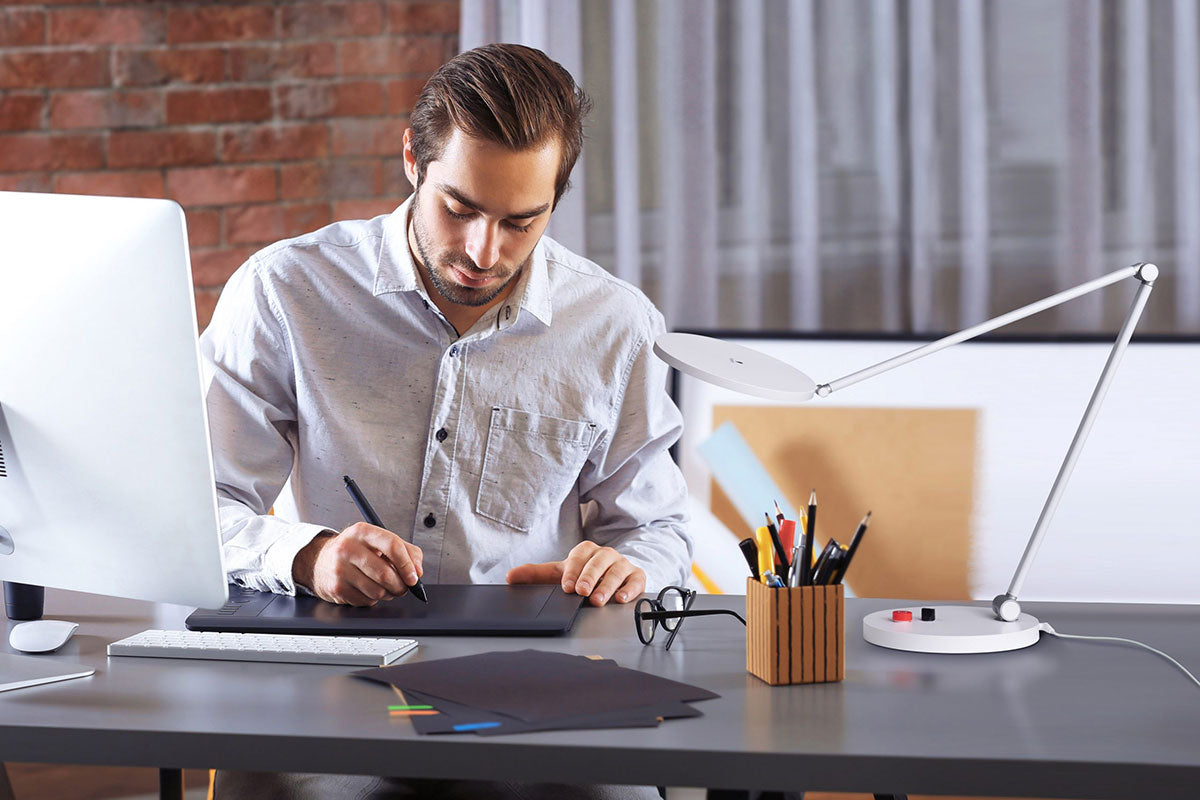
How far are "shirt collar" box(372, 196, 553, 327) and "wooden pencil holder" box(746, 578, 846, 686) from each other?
28.7 inches

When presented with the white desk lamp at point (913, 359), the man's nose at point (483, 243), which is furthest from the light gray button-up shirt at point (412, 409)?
the white desk lamp at point (913, 359)

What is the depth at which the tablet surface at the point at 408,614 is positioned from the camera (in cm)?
116

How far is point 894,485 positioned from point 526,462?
0.91 metres

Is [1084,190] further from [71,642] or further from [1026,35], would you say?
[71,642]

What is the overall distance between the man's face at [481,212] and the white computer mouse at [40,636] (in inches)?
25.5

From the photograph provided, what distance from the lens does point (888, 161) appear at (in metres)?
2.33

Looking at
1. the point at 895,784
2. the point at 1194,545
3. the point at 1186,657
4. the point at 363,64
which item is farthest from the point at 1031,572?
the point at 363,64

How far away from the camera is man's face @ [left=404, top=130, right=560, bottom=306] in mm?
1469

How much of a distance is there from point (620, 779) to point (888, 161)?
5.75 ft

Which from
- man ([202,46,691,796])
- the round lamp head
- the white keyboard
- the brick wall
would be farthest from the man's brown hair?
the brick wall

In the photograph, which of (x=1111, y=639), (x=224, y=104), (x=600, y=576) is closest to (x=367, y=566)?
(x=600, y=576)

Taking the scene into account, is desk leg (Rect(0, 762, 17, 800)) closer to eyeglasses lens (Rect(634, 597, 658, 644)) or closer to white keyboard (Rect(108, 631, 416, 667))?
white keyboard (Rect(108, 631, 416, 667))

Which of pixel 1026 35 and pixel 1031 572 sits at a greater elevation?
pixel 1026 35

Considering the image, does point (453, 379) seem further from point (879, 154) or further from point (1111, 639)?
point (879, 154)
